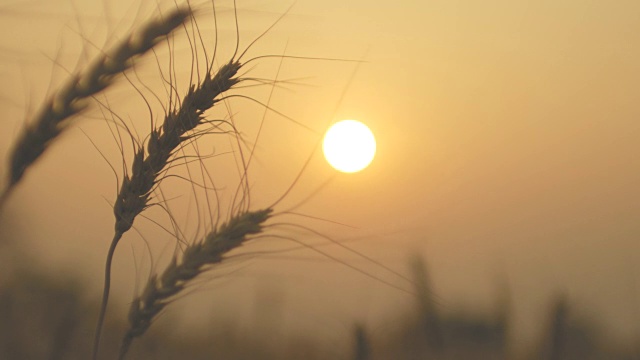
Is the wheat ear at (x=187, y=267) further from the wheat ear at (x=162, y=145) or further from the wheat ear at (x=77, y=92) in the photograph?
the wheat ear at (x=77, y=92)

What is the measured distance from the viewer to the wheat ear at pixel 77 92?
1.06m

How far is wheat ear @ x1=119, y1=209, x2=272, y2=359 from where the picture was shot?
0.85 metres

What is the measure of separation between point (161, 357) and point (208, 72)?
1.30 ft

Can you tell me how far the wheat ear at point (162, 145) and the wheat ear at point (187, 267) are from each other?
0.05 meters

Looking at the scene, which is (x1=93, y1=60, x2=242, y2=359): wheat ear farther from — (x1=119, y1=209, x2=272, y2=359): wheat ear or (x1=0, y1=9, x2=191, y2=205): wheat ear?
(x1=0, y1=9, x2=191, y2=205): wheat ear

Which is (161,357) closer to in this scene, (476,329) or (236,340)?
(236,340)

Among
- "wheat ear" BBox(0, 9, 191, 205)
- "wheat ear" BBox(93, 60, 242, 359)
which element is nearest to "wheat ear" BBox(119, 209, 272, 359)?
"wheat ear" BBox(93, 60, 242, 359)

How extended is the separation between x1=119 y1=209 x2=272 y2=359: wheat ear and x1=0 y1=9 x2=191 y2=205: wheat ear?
30cm

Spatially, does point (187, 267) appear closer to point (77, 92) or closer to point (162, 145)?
point (162, 145)

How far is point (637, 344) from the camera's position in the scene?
1273mm

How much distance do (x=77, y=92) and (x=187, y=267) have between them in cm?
39

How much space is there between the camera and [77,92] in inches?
43.8

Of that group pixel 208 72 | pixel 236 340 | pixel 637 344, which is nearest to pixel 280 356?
pixel 236 340

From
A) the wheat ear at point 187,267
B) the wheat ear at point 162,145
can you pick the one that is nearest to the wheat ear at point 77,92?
the wheat ear at point 162,145
